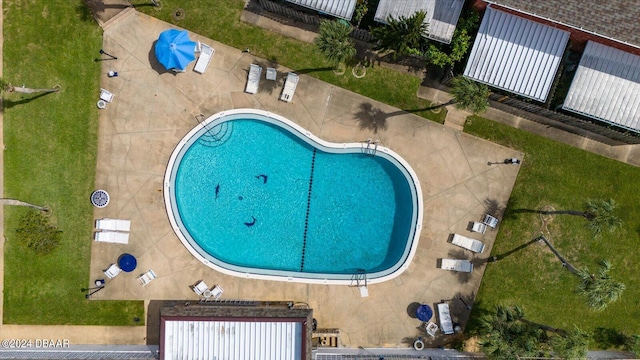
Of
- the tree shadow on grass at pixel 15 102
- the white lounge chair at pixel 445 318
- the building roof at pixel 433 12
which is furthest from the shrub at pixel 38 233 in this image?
the white lounge chair at pixel 445 318

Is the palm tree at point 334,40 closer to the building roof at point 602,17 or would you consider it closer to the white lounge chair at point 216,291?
the building roof at point 602,17

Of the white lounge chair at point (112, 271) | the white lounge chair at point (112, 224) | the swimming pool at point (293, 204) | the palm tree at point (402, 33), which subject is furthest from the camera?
the swimming pool at point (293, 204)

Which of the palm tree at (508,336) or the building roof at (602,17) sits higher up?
the building roof at (602,17)

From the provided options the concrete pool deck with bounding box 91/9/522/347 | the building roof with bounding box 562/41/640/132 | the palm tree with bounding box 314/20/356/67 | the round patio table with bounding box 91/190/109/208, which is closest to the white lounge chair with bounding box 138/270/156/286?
the concrete pool deck with bounding box 91/9/522/347

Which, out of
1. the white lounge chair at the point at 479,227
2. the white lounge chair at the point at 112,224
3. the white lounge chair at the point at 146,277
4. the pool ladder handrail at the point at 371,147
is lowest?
the white lounge chair at the point at 146,277

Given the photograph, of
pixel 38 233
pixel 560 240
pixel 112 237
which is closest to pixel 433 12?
pixel 560 240

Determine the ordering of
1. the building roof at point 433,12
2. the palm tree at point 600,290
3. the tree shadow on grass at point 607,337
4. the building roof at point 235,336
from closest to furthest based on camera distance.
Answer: the palm tree at point 600,290 → the building roof at point 235,336 → the building roof at point 433,12 → the tree shadow on grass at point 607,337

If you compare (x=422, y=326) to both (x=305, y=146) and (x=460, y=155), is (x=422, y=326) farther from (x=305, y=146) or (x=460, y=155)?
(x=305, y=146)
